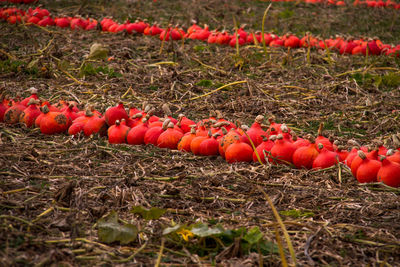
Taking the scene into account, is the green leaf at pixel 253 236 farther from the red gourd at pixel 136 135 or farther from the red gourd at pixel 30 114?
the red gourd at pixel 30 114

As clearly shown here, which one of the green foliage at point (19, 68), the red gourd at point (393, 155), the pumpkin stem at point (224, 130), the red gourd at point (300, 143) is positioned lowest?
the green foliage at point (19, 68)

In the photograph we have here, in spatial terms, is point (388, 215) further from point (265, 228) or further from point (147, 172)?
point (147, 172)

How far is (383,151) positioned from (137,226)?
82.4 inches

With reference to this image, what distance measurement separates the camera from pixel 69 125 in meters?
4.74

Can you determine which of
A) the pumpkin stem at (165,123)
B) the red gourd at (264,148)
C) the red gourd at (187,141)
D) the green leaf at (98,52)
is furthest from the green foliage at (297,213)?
the green leaf at (98,52)

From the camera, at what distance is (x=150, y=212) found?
2889mm

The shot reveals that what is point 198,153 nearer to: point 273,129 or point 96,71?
point 273,129

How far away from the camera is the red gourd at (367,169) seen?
11.7 ft

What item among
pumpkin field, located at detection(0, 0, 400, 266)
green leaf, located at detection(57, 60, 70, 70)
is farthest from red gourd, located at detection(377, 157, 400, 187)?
green leaf, located at detection(57, 60, 70, 70)

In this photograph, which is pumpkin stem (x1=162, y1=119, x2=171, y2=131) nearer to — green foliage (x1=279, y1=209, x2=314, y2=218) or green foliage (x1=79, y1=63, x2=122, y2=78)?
green foliage (x1=279, y1=209, x2=314, y2=218)

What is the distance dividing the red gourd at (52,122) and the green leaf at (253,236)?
2.59m

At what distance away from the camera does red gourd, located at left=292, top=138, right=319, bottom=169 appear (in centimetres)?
391

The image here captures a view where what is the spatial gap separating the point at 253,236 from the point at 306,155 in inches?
56.4

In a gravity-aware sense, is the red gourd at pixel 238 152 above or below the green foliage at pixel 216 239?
below
